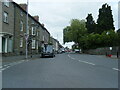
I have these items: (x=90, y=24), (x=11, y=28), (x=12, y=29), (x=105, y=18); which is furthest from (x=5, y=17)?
(x=90, y=24)

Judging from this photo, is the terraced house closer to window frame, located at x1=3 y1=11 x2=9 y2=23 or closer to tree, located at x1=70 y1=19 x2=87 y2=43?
window frame, located at x1=3 y1=11 x2=9 y2=23

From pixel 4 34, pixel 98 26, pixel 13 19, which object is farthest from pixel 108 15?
pixel 4 34

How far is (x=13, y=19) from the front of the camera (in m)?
39.2

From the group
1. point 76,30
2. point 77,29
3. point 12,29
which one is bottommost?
point 12,29

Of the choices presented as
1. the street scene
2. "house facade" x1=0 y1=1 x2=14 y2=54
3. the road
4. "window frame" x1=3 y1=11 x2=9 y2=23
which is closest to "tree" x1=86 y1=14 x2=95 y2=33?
the street scene

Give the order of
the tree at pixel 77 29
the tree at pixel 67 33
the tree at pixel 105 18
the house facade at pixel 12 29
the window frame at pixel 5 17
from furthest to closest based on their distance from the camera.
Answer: the tree at pixel 67 33 < the tree at pixel 77 29 < the tree at pixel 105 18 < the window frame at pixel 5 17 < the house facade at pixel 12 29

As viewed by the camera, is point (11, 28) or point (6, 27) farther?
point (11, 28)

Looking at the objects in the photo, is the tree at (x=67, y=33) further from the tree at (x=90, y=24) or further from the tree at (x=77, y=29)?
the tree at (x=90, y=24)

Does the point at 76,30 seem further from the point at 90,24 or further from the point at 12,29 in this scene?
the point at 12,29

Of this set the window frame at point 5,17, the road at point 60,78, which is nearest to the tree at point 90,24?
the window frame at point 5,17

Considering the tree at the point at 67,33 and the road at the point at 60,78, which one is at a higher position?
the tree at the point at 67,33

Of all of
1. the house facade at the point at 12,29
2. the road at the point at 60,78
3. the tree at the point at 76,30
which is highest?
the tree at the point at 76,30

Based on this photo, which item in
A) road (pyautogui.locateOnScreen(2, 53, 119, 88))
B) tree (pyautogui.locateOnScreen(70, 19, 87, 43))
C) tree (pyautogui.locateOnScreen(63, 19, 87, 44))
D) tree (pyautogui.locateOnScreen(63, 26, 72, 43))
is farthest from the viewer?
tree (pyautogui.locateOnScreen(63, 26, 72, 43))

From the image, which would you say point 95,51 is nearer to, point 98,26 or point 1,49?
point 98,26
